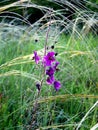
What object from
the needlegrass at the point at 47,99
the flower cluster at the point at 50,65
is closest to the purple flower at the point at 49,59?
the flower cluster at the point at 50,65

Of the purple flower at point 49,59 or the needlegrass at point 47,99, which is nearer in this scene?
the purple flower at point 49,59

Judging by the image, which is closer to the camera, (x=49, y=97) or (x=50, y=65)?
(x=50, y=65)

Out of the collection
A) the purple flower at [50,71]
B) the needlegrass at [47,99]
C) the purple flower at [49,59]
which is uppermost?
the purple flower at [49,59]

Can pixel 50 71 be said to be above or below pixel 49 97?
above

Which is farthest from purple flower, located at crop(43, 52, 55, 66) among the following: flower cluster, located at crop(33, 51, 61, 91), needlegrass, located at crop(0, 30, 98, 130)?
needlegrass, located at crop(0, 30, 98, 130)

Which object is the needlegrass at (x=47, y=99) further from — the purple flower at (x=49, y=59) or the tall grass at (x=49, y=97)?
the purple flower at (x=49, y=59)

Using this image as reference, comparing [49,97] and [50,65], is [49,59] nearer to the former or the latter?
[50,65]

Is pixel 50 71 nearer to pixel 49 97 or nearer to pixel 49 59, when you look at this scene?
pixel 49 59

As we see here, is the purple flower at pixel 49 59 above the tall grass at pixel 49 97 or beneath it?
above

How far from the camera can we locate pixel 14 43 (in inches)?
131

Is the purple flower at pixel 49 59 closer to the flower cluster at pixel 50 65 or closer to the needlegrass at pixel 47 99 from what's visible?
the flower cluster at pixel 50 65

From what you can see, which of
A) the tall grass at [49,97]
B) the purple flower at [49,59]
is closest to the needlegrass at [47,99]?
the tall grass at [49,97]

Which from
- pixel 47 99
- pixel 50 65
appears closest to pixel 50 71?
pixel 50 65

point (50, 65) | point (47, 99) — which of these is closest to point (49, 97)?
point (47, 99)
